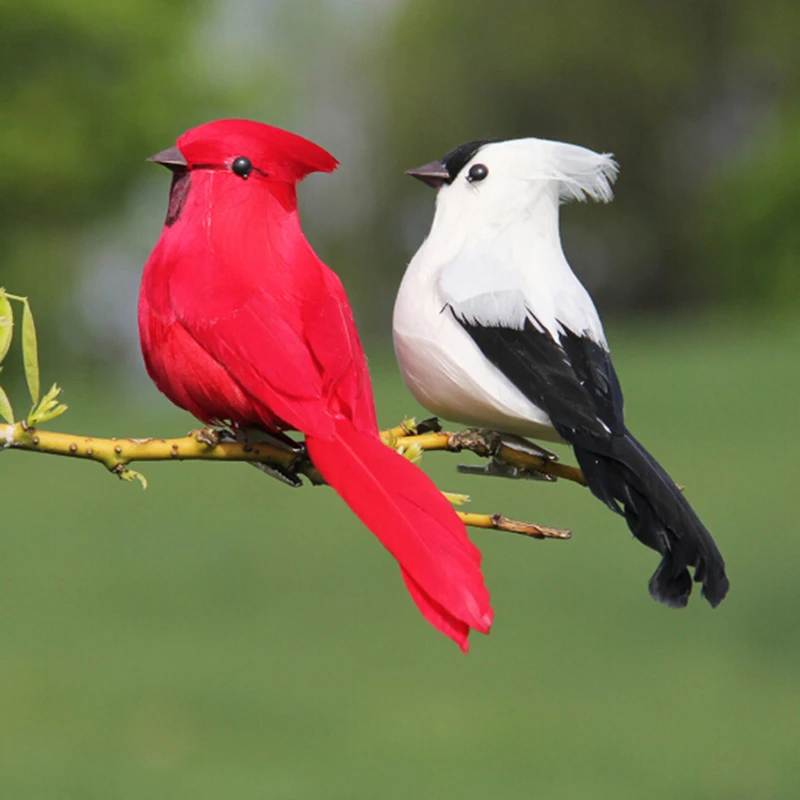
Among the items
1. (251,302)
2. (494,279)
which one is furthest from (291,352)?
(494,279)

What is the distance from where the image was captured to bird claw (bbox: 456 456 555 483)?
755 millimetres

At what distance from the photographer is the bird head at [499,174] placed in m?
0.78

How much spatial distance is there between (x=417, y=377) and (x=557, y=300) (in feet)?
0.32

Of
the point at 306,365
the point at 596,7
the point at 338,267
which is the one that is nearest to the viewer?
the point at 306,365

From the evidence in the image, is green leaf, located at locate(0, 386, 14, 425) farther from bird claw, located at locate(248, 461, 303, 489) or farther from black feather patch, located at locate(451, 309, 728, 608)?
black feather patch, located at locate(451, 309, 728, 608)

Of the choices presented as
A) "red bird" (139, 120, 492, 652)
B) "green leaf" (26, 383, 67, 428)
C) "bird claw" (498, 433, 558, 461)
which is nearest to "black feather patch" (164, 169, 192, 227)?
"red bird" (139, 120, 492, 652)

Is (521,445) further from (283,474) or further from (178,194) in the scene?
(178,194)

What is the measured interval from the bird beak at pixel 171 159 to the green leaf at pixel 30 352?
104 millimetres

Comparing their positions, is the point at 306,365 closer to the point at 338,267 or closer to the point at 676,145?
the point at 338,267

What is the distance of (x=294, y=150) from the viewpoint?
2.38 feet

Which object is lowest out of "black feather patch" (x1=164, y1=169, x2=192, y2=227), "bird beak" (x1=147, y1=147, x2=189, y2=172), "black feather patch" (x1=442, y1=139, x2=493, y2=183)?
"black feather patch" (x1=164, y1=169, x2=192, y2=227)

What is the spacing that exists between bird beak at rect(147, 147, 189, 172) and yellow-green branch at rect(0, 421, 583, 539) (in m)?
0.15

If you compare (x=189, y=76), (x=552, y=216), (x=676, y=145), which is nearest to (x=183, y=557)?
(x=676, y=145)

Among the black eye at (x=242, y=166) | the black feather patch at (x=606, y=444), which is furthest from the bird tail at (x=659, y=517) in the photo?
the black eye at (x=242, y=166)
